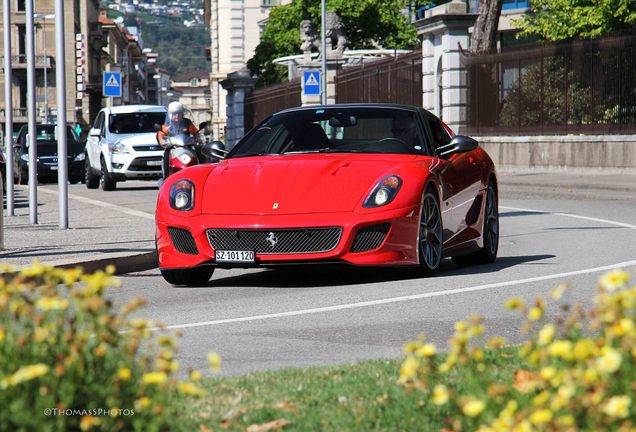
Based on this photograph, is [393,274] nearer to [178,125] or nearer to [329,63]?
[178,125]

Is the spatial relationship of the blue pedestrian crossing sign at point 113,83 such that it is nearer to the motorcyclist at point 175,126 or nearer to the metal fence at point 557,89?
the metal fence at point 557,89

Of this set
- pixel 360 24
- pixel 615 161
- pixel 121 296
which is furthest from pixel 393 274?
pixel 360 24

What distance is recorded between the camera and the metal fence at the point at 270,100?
51250 mm

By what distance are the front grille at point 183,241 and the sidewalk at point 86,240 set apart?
1.47 meters

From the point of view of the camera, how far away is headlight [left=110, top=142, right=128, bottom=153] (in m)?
29.6

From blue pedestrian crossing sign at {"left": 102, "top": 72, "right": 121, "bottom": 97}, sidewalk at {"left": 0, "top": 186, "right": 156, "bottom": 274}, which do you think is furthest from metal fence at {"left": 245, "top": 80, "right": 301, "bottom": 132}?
sidewalk at {"left": 0, "top": 186, "right": 156, "bottom": 274}

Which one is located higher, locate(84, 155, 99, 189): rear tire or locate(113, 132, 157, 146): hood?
locate(113, 132, 157, 146): hood

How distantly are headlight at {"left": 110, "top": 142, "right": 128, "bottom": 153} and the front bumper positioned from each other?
63.7ft

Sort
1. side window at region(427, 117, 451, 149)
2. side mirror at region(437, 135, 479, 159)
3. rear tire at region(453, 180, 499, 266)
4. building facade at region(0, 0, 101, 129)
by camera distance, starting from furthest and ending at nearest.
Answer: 1. building facade at region(0, 0, 101, 129)
2. rear tire at region(453, 180, 499, 266)
3. side window at region(427, 117, 451, 149)
4. side mirror at region(437, 135, 479, 159)

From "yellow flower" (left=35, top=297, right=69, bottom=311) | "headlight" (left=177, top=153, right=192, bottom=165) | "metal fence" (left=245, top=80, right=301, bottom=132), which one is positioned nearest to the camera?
"yellow flower" (left=35, top=297, right=69, bottom=311)

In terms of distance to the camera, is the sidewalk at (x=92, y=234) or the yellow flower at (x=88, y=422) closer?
the yellow flower at (x=88, y=422)

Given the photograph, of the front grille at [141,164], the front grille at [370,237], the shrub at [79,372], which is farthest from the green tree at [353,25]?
the shrub at [79,372]

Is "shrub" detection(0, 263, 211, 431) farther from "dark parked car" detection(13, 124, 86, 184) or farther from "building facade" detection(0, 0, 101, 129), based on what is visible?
"building facade" detection(0, 0, 101, 129)

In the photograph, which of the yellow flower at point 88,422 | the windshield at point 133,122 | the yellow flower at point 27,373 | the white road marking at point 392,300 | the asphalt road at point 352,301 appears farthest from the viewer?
the windshield at point 133,122
